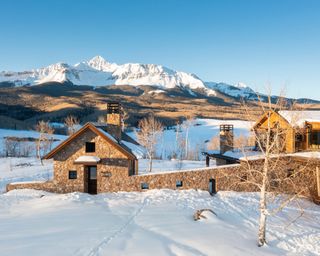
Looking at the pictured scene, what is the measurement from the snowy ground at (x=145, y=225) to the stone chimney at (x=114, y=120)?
17.5 ft

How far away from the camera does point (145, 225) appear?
17.1m

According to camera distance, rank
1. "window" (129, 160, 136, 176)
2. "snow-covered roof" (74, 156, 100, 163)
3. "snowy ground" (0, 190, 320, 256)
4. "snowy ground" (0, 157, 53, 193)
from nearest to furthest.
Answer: "snowy ground" (0, 190, 320, 256) < "snow-covered roof" (74, 156, 100, 163) < "window" (129, 160, 136, 176) < "snowy ground" (0, 157, 53, 193)

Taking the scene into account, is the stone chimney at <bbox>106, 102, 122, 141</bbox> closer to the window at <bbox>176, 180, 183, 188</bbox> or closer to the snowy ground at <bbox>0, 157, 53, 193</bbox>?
the window at <bbox>176, 180, 183, 188</bbox>

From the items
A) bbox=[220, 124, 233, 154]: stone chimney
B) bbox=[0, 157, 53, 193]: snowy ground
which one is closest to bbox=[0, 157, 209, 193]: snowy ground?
bbox=[0, 157, 53, 193]: snowy ground

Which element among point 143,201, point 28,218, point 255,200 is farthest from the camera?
point 255,200

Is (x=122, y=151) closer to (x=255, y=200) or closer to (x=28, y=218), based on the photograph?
(x=28, y=218)

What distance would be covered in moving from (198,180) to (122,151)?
685 centimetres

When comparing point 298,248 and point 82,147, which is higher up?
point 82,147

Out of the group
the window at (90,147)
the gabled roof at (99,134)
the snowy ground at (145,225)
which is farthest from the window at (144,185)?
the window at (90,147)

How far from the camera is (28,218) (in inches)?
696

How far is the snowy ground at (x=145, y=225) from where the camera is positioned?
1373cm

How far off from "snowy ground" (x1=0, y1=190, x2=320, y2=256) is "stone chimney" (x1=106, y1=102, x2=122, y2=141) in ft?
17.5

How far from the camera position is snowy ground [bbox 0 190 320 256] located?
45.0ft

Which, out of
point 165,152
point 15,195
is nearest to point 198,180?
point 15,195
